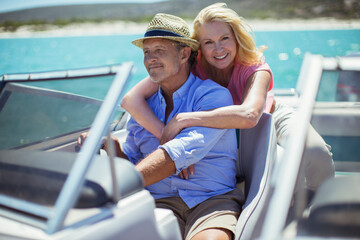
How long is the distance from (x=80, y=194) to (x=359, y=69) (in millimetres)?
1063

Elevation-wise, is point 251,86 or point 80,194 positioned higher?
point 251,86

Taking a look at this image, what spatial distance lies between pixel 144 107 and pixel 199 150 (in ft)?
1.83

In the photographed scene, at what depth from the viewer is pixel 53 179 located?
1.13 metres

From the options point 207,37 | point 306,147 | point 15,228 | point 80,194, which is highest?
point 207,37

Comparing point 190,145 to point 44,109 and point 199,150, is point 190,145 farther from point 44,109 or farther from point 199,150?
point 44,109

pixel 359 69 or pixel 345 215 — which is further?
pixel 359 69

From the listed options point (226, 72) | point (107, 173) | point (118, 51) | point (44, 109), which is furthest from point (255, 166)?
point (118, 51)

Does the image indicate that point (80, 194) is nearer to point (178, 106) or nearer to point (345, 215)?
point (345, 215)

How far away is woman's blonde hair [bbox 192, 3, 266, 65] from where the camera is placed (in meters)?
2.21

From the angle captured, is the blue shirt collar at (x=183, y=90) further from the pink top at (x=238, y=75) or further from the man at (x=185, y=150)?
the pink top at (x=238, y=75)

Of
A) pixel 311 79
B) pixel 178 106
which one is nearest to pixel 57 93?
pixel 178 106

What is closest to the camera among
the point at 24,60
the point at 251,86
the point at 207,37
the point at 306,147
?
the point at 306,147

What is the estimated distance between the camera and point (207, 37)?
7.34ft

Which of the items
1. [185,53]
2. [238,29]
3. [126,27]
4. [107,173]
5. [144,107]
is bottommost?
[107,173]
